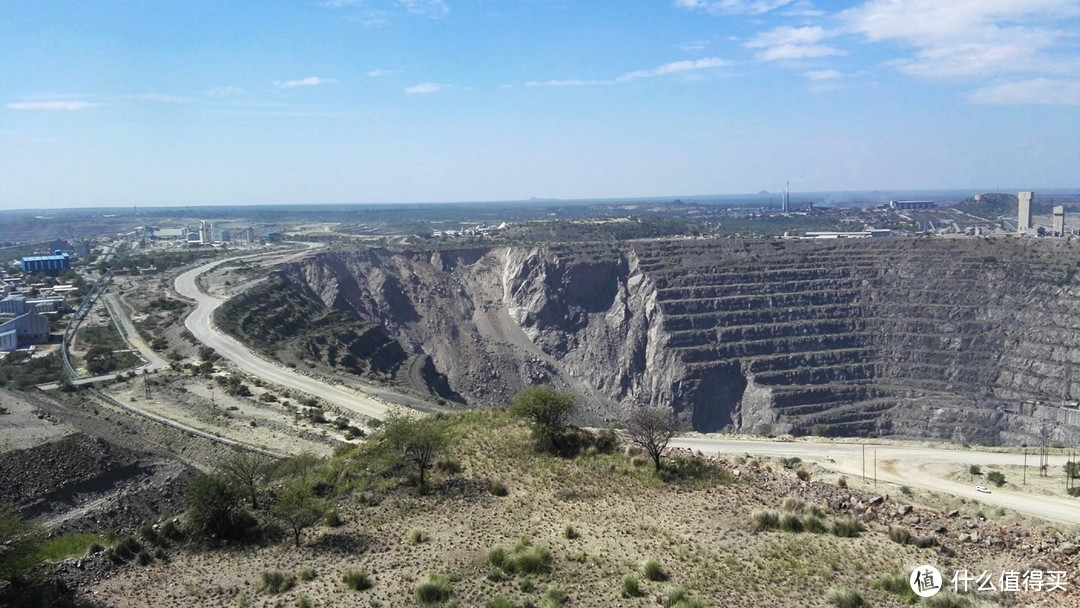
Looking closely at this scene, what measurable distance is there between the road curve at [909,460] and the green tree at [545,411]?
7715mm

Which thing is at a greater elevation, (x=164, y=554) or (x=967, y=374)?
(x=164, y=554)

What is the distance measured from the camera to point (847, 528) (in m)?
18.5

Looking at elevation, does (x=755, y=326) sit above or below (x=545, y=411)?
below

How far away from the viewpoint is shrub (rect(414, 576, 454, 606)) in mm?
14828

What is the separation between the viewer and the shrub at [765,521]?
746 inches

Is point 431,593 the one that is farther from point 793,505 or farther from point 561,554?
point 793,505

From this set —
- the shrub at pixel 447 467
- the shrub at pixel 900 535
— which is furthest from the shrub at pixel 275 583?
the shrub at pixel 900 535

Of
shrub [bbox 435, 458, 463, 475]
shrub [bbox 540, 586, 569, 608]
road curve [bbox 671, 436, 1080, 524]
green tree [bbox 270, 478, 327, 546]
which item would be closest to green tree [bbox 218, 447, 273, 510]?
green tree [bbox 270, 478, 327, 546]

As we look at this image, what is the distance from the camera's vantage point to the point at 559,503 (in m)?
20.7

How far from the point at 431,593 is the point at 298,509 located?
5.31m

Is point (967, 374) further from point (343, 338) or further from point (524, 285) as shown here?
point (343, 338)

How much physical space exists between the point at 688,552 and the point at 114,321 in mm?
56614

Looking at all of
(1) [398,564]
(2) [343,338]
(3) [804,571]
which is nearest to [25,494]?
(1) [398,564]

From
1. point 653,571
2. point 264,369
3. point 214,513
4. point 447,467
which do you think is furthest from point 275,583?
point 264,369
